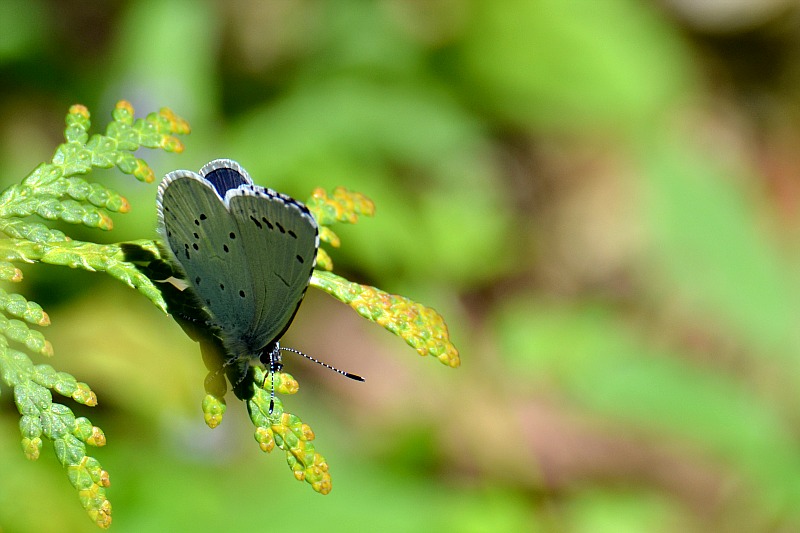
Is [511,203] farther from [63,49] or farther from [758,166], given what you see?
[63,49]

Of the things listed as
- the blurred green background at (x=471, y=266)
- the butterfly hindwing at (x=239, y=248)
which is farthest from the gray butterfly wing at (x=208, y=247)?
the blurred green background at (x=471, y=266)

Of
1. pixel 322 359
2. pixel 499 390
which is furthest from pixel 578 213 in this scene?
pixel 322 359

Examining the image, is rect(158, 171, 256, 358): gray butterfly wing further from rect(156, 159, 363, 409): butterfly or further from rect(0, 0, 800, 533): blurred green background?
rect(0, 0, 800, 533): blurred green background

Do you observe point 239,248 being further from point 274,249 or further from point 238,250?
point 274,249

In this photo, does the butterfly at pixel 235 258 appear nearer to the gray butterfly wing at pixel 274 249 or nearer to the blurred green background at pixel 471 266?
the gray butterfly wing at pixel 274 249

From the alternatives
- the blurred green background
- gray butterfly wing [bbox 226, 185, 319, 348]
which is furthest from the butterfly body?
the blurred green background

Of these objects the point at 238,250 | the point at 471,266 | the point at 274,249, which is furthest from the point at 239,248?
the point at 471,266

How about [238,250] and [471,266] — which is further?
[471,266]

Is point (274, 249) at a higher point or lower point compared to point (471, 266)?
lower
